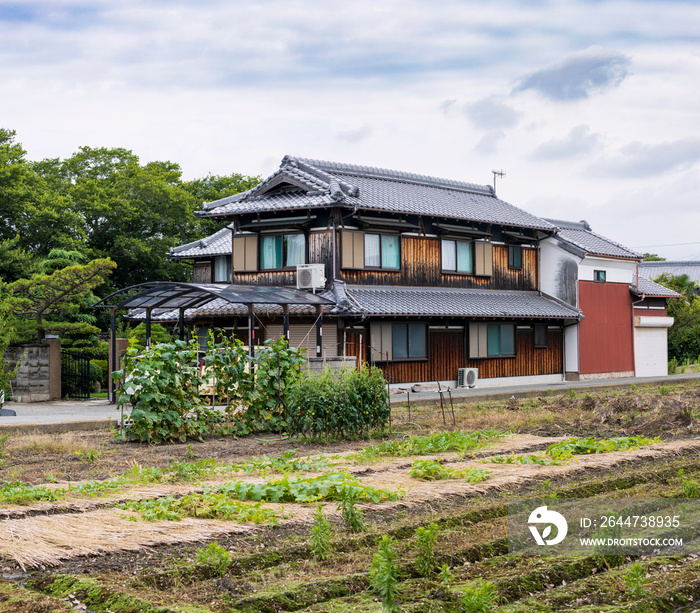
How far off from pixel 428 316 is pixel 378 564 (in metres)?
20.2

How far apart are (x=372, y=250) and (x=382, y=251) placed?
44cm

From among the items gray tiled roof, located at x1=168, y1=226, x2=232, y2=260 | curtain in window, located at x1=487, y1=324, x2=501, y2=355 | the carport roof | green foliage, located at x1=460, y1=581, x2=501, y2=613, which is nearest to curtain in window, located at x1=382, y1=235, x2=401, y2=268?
the carport roof

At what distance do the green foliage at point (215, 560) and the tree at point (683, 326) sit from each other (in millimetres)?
35263

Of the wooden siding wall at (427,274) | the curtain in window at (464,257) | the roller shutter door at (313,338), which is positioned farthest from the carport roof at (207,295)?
the curtain in window at (464,257)

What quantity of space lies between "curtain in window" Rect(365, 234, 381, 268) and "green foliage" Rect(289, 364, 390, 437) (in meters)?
12.8

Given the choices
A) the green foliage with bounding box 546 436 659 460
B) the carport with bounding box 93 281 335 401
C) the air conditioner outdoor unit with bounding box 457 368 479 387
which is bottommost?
the green foliage with bounding box 546 436 659 460

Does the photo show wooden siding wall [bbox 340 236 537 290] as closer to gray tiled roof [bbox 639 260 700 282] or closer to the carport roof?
the carport roof

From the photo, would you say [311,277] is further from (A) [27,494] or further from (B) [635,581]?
(B) [635,581]

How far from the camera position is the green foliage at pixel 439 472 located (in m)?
8.55

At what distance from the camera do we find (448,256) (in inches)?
1085

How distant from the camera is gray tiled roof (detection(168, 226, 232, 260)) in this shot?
29.9m

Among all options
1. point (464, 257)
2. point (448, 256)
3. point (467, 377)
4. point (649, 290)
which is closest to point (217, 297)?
point (467, 377)

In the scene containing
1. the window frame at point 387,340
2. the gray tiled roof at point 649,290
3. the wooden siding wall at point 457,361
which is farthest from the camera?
the gray tiled roof at point 649,290

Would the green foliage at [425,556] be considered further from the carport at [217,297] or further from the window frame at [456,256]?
the window frame at [456,256]
